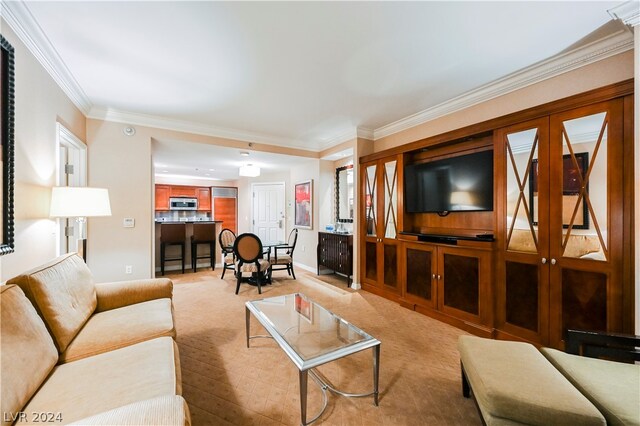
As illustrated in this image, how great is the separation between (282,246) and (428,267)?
2679mm

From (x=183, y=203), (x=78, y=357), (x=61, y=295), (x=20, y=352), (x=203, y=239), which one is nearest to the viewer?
(x=20, y=352)

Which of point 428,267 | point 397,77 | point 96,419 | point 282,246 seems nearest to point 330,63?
point 397,77

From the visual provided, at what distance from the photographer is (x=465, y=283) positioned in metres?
2.83

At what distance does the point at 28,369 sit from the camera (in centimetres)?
115

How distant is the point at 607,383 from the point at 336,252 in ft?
12.2

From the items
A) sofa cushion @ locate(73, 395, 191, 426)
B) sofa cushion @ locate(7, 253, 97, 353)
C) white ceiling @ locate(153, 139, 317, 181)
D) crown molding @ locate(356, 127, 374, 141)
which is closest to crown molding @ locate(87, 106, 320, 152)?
white ceiling @ locate(153, 139, 317, 181)

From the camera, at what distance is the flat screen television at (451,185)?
288cm

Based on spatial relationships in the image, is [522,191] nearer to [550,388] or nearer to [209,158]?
[550,388]

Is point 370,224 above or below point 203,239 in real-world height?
above

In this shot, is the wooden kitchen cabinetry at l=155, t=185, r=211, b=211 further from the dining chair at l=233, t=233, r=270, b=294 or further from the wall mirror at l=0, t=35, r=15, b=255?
the wall mirror at l=0, t=35, r=15, b=255

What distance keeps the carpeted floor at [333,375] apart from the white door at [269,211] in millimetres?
3762

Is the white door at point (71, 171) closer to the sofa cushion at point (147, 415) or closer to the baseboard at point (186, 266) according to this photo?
the baseboard at point (186, 266)

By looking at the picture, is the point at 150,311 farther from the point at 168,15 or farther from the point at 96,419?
the point at 168,15

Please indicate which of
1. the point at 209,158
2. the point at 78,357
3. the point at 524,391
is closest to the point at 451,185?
the point at 524,391
